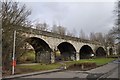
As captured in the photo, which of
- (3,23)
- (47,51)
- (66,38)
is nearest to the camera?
(3,23)

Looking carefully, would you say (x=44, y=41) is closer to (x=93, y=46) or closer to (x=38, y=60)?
(x=38, y=60)

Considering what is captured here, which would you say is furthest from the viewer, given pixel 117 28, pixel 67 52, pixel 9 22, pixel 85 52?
pixel 85 52

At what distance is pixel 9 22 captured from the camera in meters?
25.2

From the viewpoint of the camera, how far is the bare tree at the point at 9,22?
80.3ft

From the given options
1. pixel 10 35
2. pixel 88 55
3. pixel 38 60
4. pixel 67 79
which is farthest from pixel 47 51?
pixel 88 55

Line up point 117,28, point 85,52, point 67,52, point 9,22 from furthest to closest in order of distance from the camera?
1. point 85,52
2. point 67,52
3. point 117,28
4. point 9,22

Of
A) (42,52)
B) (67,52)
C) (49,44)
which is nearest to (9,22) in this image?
(49,44)

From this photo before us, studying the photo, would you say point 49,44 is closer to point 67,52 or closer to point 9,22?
point 67,52

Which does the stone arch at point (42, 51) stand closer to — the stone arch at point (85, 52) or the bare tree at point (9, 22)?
the bare tree at point (9, 22)

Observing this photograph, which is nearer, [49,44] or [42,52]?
[49,44]

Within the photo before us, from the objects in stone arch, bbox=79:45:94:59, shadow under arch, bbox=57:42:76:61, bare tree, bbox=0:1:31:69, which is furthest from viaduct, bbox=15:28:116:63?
stone arch, bbox=79:45:94:59

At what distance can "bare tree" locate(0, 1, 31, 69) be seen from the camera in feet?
80.3

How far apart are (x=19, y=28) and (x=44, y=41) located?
2026cm

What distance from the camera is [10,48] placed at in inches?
1011
